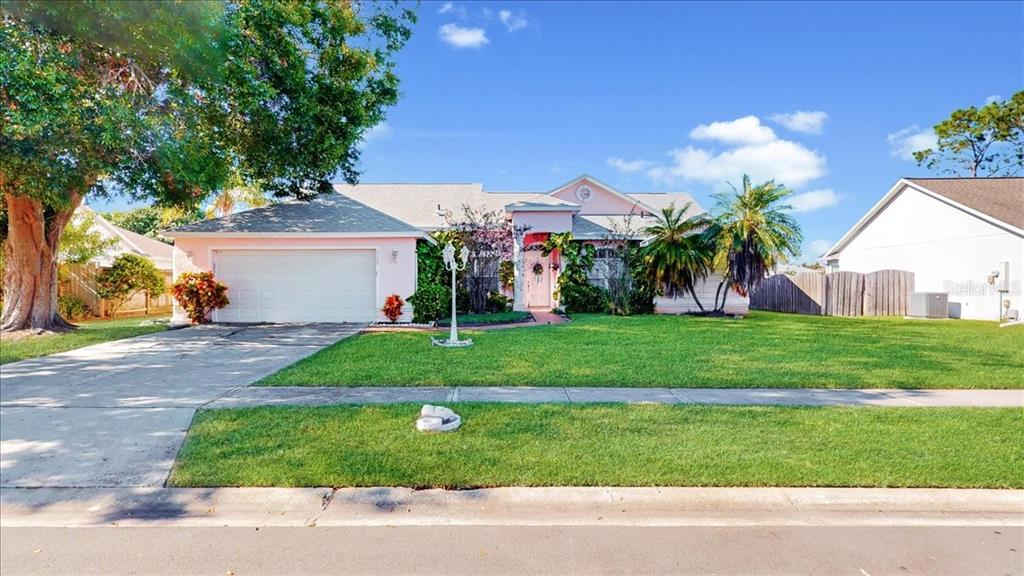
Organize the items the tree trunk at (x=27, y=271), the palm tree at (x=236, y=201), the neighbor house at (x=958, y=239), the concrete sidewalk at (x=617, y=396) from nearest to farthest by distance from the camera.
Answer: the concrete sidewalk at (x=617, y=396)
the tree trunk at (x=27, y=271)
the neighbor house at (x=958, y=239)
the palm tree at (x=236, y=201)

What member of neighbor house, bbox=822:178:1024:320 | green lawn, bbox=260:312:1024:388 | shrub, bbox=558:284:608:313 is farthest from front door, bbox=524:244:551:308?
neighbor house, bbox=822:178:1024:320

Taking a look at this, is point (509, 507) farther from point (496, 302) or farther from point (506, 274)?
point (506, 274)

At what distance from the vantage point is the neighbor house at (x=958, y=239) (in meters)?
16.3

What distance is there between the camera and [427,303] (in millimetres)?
13250

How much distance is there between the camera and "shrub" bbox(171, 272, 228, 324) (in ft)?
42.3

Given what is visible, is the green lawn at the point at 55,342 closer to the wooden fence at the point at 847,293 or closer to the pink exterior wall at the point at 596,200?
the pink exterior wall at the point at 596,200

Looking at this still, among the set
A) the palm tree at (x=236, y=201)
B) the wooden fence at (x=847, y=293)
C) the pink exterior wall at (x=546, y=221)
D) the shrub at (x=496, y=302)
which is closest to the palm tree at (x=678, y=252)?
the pink exterior wall at (x=546, y=221)

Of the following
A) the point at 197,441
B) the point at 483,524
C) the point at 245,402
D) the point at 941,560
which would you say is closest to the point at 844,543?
the point at 941,560

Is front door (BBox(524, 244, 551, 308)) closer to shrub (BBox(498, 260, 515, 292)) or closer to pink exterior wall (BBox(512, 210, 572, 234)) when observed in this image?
pink exterior wall (BBox(512, 210, 572, 234))

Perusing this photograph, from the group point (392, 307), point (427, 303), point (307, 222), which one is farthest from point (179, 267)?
point (427, 303)

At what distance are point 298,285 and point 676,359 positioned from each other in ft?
34.2

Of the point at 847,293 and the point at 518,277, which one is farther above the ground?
the point at 518,277

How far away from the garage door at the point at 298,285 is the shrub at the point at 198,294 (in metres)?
0.39

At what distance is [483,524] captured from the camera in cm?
325
